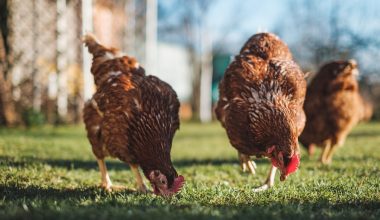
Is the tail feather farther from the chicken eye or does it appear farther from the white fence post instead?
the white fence post

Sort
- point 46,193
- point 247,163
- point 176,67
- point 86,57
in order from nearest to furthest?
point 46,193 → point 247,163 → point 86,57 → point 176,67

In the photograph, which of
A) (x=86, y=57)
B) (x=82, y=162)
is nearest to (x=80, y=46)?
(x=86, y=57)

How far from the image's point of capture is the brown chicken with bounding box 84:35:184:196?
409 centimetres

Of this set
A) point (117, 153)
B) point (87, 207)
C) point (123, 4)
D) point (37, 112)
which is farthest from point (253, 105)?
point (123, 4)

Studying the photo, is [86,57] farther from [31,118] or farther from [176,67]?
[176,67]

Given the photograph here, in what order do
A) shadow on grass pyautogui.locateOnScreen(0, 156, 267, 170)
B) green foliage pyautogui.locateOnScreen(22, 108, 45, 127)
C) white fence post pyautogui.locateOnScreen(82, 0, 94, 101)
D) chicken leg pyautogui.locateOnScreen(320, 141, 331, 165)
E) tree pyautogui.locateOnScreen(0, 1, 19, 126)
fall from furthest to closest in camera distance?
white fence post pyautogui.locateOnScreen(82, 0, 94, 101) → green foliage pyautogui.locateOnScreen(22, 108, 45, 127) → tree pyautogui.locateOnScreen(0, 1, 19, 126) → chicken leg pyautogui.locateOnScreen(320, 141, 331, 165) → shadow on grass pyautogui.locateOnScreen(0, 156, 267, 170)

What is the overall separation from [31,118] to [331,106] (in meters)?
8.48

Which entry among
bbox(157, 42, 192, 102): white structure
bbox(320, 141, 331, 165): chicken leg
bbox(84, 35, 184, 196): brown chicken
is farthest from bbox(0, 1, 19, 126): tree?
bbox(157, 42, 192, 102): white structure

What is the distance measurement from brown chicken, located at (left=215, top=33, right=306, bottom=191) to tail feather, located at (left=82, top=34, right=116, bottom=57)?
1.52 m

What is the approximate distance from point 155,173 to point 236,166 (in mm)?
2781

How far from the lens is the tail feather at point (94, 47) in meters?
5.41

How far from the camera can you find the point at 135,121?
14.2 ft

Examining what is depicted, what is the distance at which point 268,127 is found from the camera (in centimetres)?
430

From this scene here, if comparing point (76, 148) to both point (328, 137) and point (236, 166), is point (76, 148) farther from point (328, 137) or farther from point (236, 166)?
point (328, 137)
